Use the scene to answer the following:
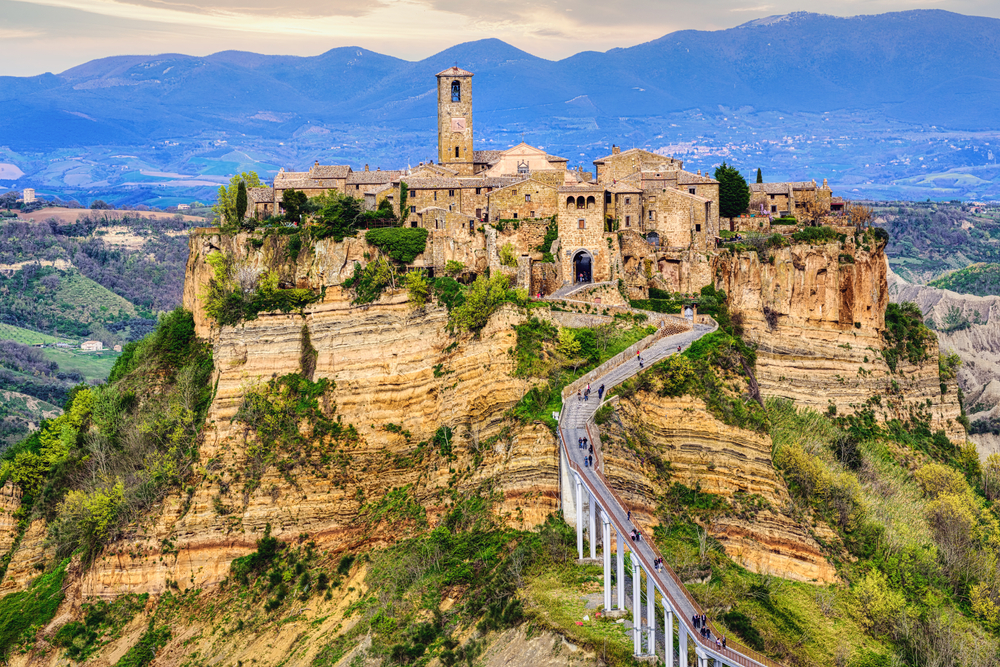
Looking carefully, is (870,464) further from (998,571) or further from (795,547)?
(795,547)

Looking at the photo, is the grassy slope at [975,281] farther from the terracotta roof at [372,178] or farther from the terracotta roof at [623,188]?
the terracotta roof at [372,178]

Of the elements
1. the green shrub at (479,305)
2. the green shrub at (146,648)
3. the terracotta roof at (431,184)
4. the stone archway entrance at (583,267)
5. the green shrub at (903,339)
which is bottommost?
the green shrub at (146,648)

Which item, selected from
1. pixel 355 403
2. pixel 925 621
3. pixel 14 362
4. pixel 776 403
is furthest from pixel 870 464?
pixel 14 362

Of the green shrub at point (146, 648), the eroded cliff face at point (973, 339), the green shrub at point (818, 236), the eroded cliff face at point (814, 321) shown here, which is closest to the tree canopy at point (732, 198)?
the green shrub at point (818, 236)

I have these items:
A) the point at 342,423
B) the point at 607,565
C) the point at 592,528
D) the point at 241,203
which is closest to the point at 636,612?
the point at 607,565

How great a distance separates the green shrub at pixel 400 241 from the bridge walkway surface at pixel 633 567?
1453 centimetres

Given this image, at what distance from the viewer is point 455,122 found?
74500 millimetres

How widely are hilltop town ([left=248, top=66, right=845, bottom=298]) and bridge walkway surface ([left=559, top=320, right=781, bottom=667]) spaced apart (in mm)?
13458

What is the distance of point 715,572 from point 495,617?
369 inches

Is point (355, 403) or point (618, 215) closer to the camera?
point (355, 403)

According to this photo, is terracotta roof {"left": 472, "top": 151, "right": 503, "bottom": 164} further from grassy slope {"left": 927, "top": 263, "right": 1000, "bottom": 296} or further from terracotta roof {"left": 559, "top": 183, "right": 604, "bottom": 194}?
grassy slope {"left": 927, "top": 263, "right": 1000, "bottom": 296}

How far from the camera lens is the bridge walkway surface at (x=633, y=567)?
36.0 metres

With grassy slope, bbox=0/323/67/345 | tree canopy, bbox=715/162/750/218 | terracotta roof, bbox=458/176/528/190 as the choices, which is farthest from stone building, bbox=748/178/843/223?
grassy slope, bbox=0/323/67/345

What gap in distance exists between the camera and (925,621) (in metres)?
49.7
